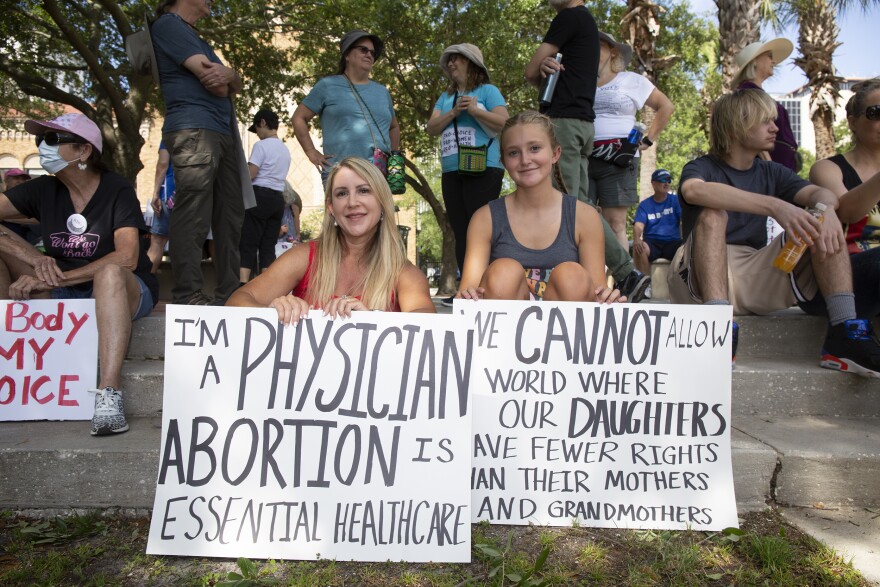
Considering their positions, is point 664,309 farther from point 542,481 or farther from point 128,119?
point 128,119

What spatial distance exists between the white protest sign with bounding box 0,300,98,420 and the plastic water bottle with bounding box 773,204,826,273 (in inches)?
133

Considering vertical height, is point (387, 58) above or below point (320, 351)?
above

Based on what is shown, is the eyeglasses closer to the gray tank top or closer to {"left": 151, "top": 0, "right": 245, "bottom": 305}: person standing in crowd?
{"left": 151, "top": 0, "right": 245, "bottom": 305}: person standing in crowd

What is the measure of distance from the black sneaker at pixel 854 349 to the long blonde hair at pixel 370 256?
2.15m

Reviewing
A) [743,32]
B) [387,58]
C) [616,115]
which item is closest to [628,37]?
[743,32]

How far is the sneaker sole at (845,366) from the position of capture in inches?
114

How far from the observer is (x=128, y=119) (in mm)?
9898

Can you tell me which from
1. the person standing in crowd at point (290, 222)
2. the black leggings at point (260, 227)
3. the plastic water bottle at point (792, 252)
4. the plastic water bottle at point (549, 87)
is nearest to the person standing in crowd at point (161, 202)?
the black leggings at point (260, 227)

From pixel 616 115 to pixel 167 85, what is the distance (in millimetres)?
3039

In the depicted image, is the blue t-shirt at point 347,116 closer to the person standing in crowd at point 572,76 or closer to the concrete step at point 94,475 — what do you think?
the person standing in crowd at point 572,76

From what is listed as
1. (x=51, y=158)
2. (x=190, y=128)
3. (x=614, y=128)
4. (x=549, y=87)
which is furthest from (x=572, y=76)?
(x=51, y=158)

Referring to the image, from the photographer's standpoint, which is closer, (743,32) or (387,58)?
(743,32)

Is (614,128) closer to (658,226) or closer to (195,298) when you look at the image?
(658,226)

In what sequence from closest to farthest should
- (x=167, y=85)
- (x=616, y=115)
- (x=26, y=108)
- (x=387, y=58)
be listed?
(x=167, y=85), (x=616, y=115), (x=387, y=58), (x=26, y=108)
